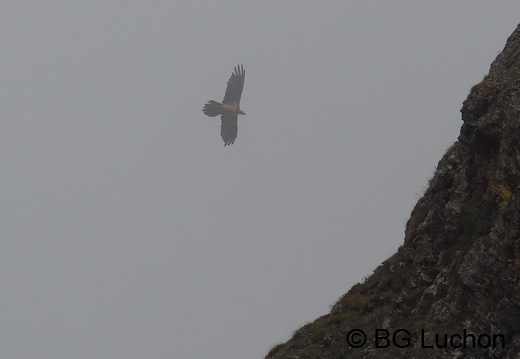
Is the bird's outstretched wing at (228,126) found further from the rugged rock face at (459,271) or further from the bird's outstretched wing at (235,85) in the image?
the rugged rock face at (459,271)

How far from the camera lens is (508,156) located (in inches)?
510

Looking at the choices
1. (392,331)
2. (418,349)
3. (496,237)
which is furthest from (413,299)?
(496,237)

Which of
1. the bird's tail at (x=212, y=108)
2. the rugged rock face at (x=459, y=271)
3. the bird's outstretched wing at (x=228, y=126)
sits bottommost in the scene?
the rugged rock face at (x=459, y=271)

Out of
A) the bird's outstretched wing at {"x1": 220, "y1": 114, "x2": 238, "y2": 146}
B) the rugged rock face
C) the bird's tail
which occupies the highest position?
the bird's tail

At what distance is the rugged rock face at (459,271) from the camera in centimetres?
1228

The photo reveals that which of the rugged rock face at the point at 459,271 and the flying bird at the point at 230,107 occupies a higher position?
the flying bird at the point at 230,107

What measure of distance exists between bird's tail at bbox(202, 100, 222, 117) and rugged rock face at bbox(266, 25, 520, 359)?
27796 mm

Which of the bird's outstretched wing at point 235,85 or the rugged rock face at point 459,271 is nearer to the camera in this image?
the rugged rock face at point 459,271

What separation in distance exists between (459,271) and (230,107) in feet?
106

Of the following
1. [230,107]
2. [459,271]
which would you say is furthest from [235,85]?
[459,271]

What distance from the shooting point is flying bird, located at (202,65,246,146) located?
4338cm

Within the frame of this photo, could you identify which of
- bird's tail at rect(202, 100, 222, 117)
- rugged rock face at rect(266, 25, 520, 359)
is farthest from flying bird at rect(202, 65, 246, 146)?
rugged rock face at rect(266, 25, 520, 359)

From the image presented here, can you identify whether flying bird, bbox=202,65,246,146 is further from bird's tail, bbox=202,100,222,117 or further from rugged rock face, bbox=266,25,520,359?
Result: rugged rock face, bbox=266,25,520,359

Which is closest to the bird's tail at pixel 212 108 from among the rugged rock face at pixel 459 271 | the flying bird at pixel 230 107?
the flying bird at pixel 230 107
